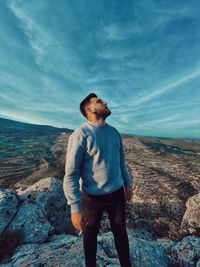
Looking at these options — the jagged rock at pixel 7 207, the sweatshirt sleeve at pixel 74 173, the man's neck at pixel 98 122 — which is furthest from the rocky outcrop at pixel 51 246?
the man's neck at pixel 98 122

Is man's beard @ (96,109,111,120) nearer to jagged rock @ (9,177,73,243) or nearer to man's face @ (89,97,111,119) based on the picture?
man's face @ (89,97,111,119)

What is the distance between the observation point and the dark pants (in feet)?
13.5

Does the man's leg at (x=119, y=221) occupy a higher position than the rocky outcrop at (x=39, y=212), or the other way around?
the man's leg at (x=119, y=221)

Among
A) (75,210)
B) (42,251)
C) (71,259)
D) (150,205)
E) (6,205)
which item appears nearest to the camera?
(75,210)

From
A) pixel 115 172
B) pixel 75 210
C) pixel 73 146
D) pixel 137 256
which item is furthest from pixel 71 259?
pixel 73 146

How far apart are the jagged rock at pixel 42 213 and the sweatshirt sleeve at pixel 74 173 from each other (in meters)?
4.13

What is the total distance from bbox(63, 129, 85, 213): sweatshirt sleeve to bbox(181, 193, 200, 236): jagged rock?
736cm

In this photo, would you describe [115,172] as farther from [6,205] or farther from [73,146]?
[6,205]

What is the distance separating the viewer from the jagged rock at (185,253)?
254 inches

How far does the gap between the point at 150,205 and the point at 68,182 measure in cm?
1060

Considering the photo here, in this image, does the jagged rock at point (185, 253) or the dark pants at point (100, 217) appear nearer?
the dark pants at point (100, 217)

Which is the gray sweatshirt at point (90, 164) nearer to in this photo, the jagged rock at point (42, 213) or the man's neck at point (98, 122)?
the man's neck at point (98, 122)

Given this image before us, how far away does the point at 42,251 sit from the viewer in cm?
611

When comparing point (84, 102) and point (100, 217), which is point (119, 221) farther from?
point (84, 102)
